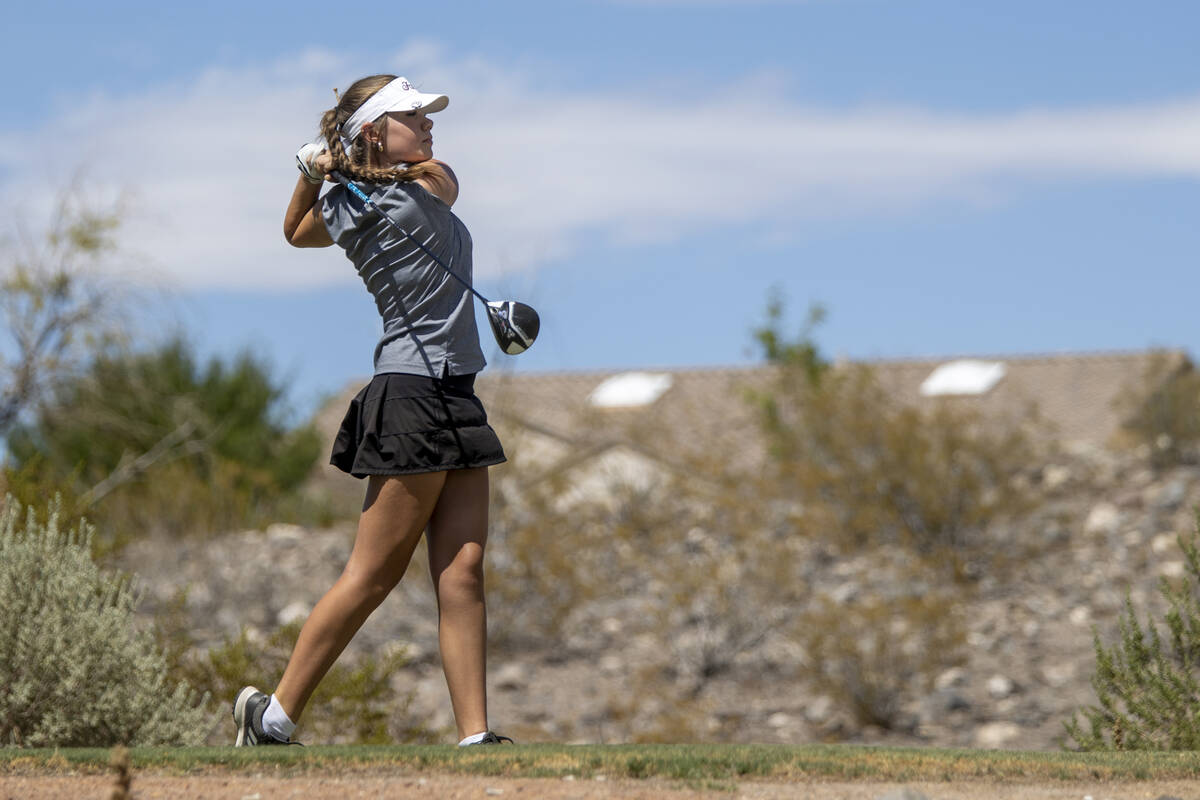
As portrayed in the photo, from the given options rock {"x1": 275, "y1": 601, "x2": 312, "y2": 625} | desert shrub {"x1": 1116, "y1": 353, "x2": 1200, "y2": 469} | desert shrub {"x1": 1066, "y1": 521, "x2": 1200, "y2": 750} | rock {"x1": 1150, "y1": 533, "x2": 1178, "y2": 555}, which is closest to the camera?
desert shrub {"x1": 1066, "y1": 521, "x2": 1200, "y2": 750}

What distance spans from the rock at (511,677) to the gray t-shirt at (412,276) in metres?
8.95

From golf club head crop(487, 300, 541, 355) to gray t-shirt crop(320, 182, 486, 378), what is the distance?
4.2 inches

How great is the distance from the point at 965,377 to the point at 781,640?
90.7 ft

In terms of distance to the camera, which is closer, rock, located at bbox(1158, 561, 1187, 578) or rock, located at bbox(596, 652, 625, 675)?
rock, located at bbox(596, 652, 625, 675)

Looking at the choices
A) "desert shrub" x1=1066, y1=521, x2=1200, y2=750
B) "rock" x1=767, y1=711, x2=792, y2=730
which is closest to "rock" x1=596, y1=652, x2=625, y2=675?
"rock" x1=767, y1=711, x2=792, y2=730

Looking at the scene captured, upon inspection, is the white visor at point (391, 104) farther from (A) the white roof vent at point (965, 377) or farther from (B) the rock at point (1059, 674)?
(A) the white roof vent at point (965, 377)

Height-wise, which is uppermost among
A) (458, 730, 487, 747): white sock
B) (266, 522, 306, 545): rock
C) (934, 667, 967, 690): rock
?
(266, 522, 306, 545): rock

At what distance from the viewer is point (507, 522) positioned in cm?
1521

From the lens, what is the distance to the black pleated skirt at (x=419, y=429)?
15.9ft

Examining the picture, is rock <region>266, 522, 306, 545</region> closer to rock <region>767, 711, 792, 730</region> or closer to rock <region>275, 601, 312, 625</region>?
rock <region>275, 601, 312, 625</region>

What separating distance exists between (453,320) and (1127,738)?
139 inches

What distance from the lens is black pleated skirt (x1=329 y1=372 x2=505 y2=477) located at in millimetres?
4859

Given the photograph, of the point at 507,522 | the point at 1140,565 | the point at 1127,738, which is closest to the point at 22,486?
the point at 1127,738

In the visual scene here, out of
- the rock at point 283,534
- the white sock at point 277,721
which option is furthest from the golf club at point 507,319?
the rock at point 283,534
